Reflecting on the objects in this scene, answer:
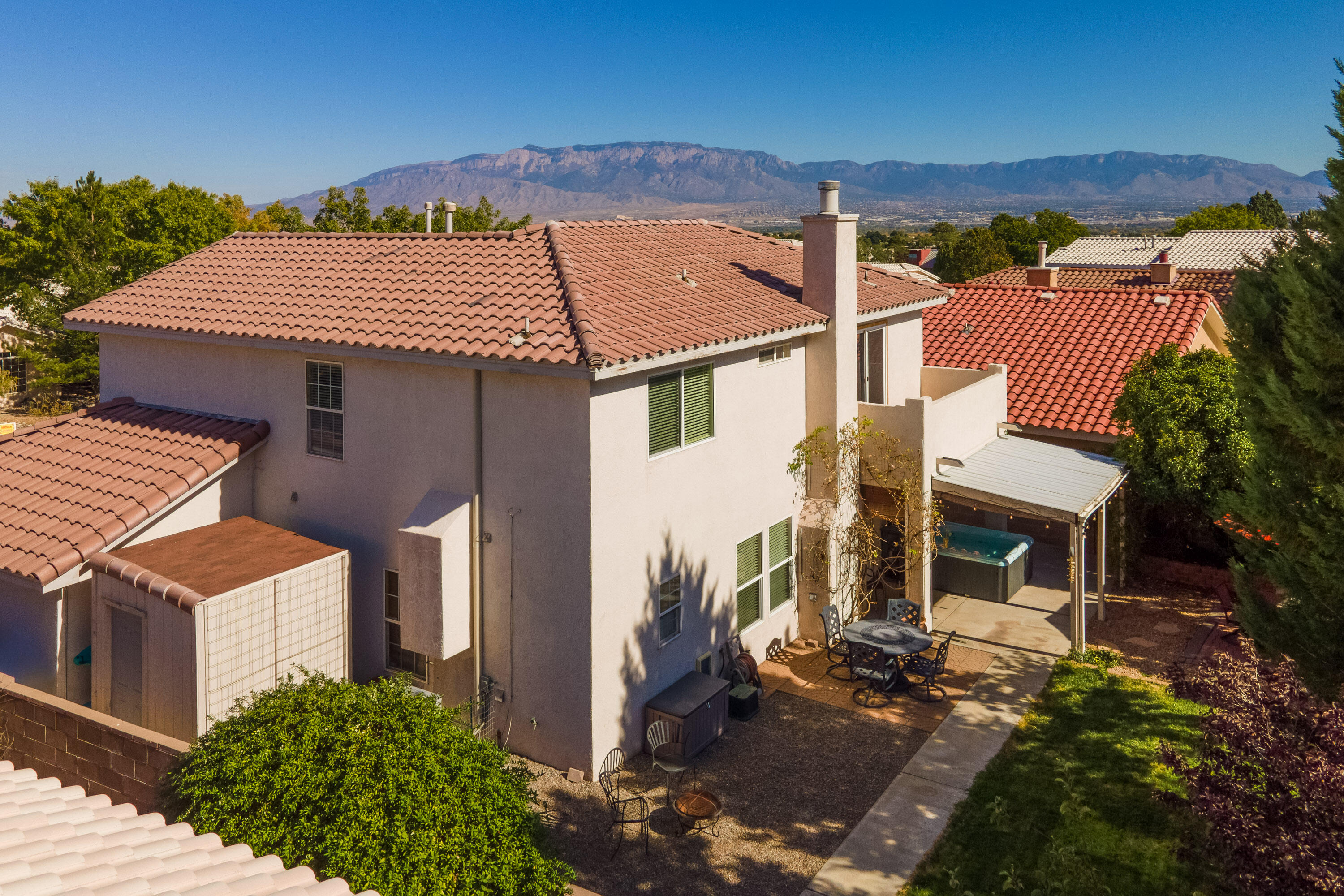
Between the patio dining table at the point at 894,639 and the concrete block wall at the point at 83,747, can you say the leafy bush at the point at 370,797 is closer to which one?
the concrete block wall at the point at 83,747

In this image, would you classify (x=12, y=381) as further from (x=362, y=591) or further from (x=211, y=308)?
(x=362, y=591)

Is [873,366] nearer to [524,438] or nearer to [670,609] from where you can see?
[670,609]

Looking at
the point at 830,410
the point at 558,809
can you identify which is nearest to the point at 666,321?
the point at 830,410

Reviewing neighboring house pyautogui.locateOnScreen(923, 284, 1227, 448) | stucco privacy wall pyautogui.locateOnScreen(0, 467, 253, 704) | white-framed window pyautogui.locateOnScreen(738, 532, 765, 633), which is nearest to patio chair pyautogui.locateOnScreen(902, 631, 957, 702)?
white-framed window pyautogui.locateOnScreen(738, 532, 765, 633)

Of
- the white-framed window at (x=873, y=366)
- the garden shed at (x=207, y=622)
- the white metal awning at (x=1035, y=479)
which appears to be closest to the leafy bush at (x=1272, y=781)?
the white metal awning at (x=1035, y=479)

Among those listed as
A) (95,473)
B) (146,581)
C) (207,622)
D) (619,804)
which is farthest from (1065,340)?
(95,473)

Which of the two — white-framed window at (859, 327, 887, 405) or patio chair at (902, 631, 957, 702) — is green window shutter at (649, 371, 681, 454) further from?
white-framed window at (859, 327, 887, 405)
